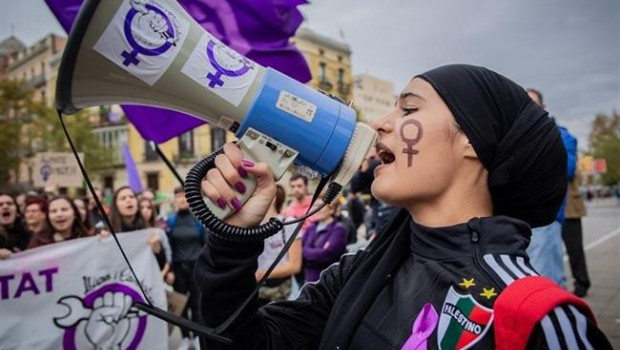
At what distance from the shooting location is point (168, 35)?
3.87 feet

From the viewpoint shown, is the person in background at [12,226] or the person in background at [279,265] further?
the person in background at [12,226]

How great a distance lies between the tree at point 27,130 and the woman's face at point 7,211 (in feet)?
51.4

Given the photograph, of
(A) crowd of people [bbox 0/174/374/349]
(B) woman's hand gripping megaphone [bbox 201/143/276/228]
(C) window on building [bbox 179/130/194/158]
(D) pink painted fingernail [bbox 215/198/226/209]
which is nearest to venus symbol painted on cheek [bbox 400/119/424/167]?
(B) woman's hand gripping megaphone [bbox 201/143/276/228]

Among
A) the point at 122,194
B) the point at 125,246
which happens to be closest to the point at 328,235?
the point at 125,246

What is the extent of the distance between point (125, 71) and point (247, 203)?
441mm

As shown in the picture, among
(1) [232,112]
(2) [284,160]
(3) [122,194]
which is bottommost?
(3) [122,194]

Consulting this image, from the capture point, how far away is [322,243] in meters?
4.09

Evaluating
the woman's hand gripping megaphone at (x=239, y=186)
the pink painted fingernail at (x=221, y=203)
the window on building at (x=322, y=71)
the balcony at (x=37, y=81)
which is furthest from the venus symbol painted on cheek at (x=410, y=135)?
the balcony at (x=37, y=81)

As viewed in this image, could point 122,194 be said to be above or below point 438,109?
below

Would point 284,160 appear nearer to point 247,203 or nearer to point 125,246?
point 247,203

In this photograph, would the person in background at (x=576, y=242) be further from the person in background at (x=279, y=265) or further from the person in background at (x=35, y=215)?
the person in background at (x=35, y=215)

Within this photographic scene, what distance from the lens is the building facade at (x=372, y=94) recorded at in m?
74.0

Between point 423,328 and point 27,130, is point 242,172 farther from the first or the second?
point 27,130

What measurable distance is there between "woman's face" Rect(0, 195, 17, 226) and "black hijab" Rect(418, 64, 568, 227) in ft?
14.1
